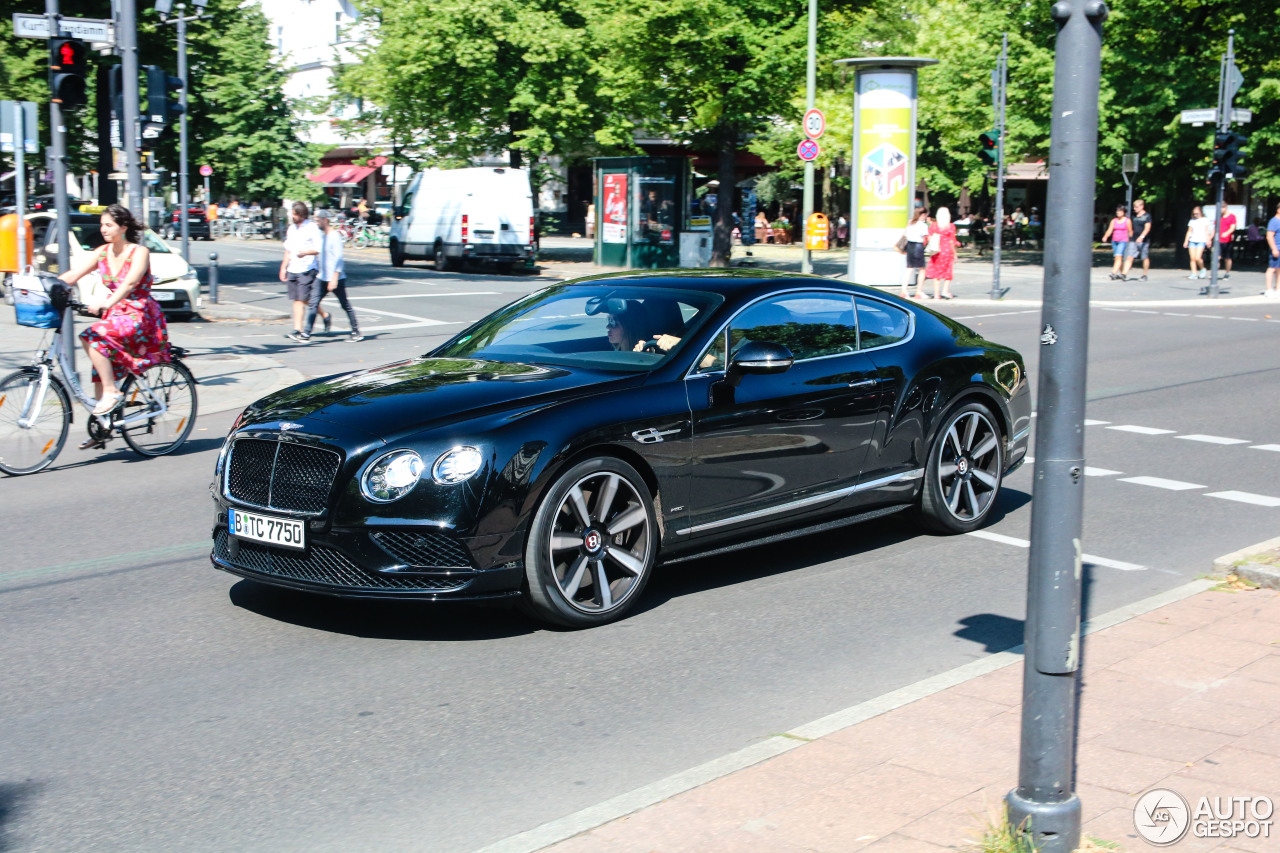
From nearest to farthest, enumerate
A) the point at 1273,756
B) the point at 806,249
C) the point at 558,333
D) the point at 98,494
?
1. the point at 1273,756
2. the point at 558,333
3. the point at 98,494
4. the point at 806,249

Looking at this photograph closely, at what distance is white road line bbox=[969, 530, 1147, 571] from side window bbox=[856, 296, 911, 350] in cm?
127

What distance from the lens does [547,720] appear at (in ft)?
15.6

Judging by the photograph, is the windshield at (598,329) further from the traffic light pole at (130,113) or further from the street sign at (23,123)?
the traffic light pole at (130,113)

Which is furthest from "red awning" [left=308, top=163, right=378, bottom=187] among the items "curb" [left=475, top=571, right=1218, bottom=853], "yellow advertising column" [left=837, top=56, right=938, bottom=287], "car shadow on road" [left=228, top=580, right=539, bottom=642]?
"curb" [left=475, top=571, right=1218, bottom=853]

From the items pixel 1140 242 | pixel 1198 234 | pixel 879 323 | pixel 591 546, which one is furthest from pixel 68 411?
pixel 1140 242

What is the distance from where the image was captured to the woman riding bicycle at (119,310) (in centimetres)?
966

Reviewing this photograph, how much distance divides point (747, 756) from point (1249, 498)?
5.90 m

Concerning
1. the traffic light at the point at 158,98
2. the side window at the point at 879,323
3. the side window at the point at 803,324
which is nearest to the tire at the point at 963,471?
the side window at the point at 879,323

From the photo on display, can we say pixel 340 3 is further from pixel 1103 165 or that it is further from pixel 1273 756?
pixel 1273 756

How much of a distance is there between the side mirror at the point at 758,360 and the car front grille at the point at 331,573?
1757 mm

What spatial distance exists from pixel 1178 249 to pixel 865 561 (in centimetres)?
3998

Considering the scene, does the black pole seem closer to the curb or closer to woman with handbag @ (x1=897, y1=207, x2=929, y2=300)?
the curb

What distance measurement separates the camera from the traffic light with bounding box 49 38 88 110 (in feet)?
40.0

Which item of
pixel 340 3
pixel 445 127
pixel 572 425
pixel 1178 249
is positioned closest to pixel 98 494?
pixel 572 425
